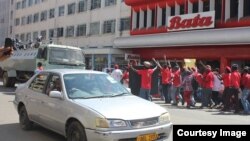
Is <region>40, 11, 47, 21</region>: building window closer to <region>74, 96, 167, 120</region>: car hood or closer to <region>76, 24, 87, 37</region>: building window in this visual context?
<region>76, 24, 87, 37</region>: building window

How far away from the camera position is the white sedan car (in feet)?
21.8

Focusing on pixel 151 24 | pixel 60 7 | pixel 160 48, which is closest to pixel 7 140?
pixel 160 48

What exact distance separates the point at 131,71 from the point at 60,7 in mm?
38819

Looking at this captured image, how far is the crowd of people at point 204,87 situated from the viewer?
14828 mm

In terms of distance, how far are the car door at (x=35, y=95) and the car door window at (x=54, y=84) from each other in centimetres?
20

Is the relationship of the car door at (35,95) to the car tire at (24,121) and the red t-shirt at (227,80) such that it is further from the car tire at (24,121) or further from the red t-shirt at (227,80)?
the red t-shirt at (227,80)

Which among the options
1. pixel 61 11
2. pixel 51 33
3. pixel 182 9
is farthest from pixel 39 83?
pixel 51 33

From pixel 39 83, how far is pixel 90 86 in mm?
1565

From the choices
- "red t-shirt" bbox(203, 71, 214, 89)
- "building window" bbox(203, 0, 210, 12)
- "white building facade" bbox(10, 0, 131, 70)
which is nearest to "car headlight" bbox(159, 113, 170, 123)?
"red t-shirt" bbox(203, 71, 214, 89)

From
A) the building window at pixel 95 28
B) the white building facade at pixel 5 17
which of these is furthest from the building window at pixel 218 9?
the white building facade at pixel 5 17

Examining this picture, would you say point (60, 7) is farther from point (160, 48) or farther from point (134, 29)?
point (160, 48)

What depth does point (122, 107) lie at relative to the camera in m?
6.98

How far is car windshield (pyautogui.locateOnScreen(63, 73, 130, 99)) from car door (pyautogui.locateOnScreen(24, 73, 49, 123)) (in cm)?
85

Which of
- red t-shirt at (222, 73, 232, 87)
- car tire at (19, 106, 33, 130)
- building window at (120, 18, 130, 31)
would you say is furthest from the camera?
building window at (120, 18, 130, 31)
